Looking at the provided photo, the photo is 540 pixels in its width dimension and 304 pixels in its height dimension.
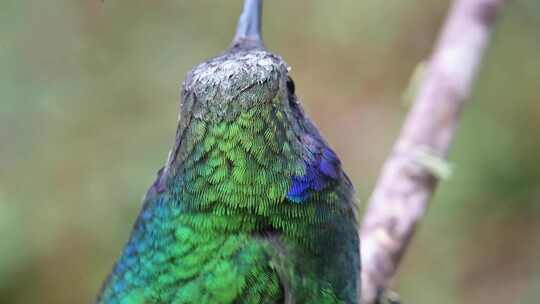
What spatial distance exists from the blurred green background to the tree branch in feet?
5.39

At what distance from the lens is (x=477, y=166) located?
4590 mm

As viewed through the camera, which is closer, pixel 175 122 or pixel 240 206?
pixel 240 206

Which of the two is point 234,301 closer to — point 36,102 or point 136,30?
point 36,102

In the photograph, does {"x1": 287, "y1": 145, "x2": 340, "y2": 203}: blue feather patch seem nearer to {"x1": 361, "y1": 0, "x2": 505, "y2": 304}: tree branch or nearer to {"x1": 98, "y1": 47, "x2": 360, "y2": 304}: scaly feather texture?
{"x1": 98, "y1": 47, "x2": 360, "y2": 304}: scaly feather texture

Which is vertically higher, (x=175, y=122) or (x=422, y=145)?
(x=175, y=122)

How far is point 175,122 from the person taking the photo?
14.5ft

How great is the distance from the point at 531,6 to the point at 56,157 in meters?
2.71

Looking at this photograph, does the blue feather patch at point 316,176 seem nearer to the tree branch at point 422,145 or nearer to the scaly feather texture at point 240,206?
the scaly feather texture at point 240,206

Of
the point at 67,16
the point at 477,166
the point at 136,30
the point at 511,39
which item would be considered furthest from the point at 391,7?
the point at 67,16

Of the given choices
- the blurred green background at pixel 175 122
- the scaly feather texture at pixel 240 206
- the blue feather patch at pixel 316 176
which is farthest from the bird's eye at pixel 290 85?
the blurred green background at pixel 175 122

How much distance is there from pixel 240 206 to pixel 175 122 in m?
2.40

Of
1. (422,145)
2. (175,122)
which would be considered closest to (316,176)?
(422,145)

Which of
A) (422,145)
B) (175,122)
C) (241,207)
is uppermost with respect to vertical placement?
(175,122)

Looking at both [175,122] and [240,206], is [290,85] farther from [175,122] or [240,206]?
[175,122]
